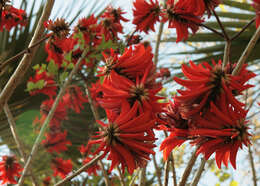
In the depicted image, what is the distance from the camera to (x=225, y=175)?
67.2 inches

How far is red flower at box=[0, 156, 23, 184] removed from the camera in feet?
2.58

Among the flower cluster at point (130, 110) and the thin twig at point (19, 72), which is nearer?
the flower cluster at point (130, 110)

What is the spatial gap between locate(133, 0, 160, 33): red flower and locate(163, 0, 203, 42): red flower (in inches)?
2.8

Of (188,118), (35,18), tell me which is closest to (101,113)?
(35,18)

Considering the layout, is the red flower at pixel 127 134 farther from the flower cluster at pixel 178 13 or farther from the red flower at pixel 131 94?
the flower cluster at pixel 178 13

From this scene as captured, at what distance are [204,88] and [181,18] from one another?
0.29 meters

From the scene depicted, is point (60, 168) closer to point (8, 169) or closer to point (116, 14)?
point (8, 169)

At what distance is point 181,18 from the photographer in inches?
20.8

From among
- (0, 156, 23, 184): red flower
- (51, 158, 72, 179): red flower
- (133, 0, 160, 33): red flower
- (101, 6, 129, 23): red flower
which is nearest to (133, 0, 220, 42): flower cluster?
(133, 0, 160, 33): red flower

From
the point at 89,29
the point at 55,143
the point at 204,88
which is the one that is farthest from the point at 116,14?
the point at 55,143

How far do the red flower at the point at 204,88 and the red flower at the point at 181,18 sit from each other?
248mm

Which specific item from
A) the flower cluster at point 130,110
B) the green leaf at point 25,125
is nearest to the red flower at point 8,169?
the flower cluster at point 130,110

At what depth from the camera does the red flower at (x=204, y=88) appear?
0.27 metres

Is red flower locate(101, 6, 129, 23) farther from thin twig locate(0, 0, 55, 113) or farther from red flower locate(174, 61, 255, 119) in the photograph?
red flower locate(174, 61, 255, 119)
